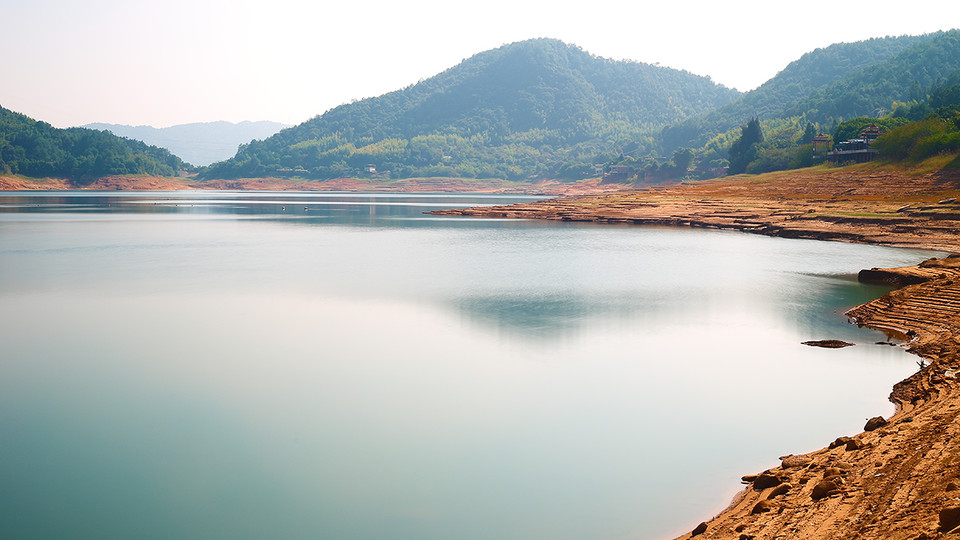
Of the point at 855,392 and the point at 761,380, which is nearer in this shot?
the point at 855,392

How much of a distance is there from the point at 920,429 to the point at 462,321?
48.6ft

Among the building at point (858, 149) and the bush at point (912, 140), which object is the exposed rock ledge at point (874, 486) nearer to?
the bush at point (912, 140)

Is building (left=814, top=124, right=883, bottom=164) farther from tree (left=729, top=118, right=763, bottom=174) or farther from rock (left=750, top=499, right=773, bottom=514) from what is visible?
rock (left=750, top=499, right=773, bottom=514)

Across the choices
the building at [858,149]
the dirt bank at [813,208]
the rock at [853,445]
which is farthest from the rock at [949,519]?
the building at [858,149]

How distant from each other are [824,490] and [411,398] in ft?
28.1

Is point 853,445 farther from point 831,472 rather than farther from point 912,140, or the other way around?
point 912,140

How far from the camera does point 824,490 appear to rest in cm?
830

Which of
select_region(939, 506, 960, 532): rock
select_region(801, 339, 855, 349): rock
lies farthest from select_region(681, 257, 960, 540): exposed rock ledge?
select_region(801, 339, 855, 349): rock

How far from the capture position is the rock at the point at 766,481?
386 inches

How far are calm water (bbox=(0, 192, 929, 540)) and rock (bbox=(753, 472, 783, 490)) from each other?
0.51m

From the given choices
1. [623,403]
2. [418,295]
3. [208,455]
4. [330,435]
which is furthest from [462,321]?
[208,455]

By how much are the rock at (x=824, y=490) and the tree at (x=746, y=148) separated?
11781 cm

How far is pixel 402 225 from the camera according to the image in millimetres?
69250

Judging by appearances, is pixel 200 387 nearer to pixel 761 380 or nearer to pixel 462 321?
pixel 462 321
